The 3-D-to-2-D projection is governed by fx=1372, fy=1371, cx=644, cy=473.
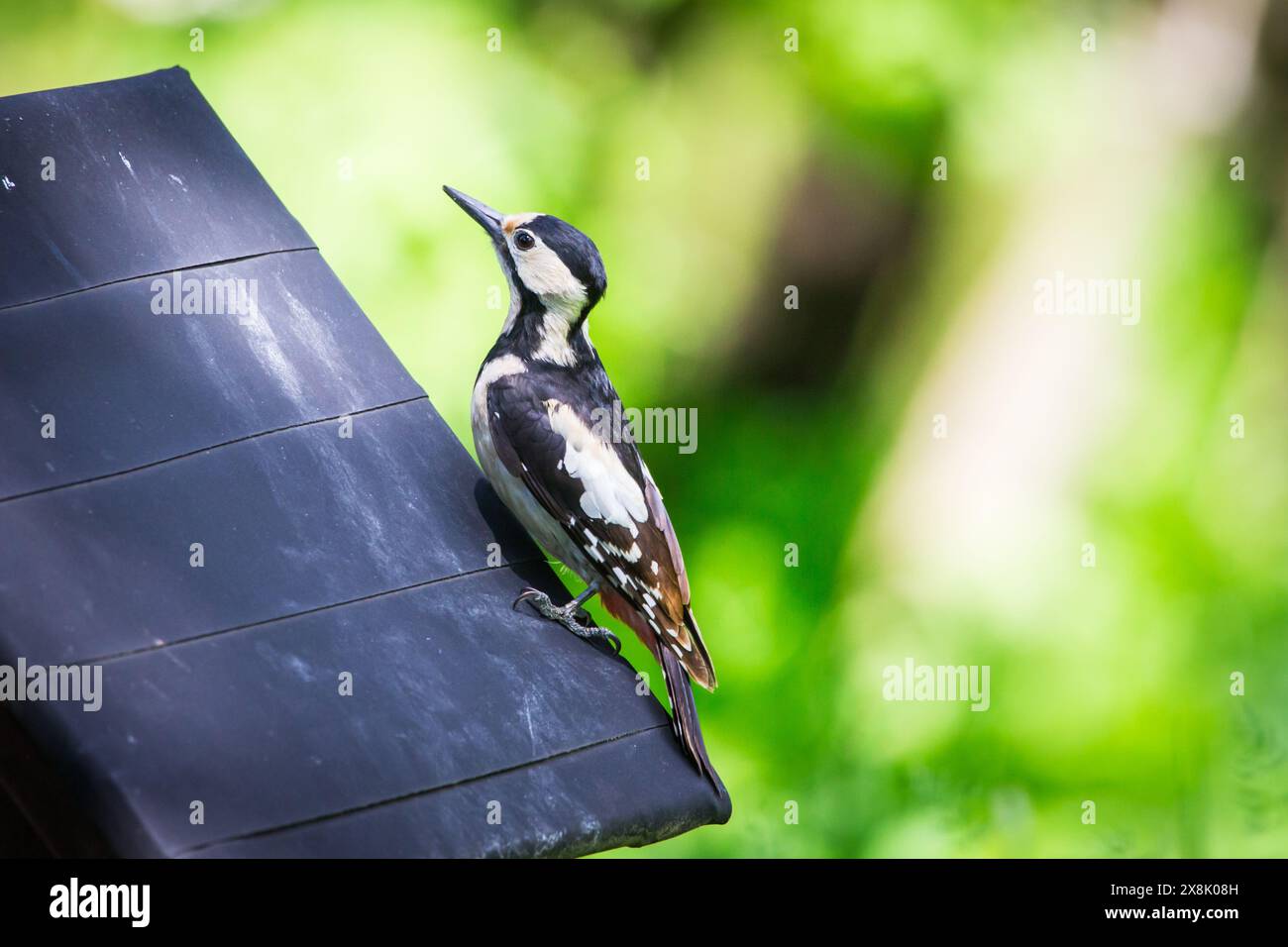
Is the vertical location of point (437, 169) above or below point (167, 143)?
above

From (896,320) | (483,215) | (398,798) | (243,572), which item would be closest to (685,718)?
(398,798)

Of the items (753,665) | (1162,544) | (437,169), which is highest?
(437,169)

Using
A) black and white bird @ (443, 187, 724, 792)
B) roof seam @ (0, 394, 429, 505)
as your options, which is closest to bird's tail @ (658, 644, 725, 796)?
black and white bird @ (443, 187, 724, 792)

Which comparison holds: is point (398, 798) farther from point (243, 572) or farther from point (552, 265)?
point (552, 265)

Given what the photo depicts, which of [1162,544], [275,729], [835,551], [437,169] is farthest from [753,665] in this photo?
[275,729]

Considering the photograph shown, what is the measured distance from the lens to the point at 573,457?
12.5ft

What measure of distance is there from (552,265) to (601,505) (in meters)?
0.80

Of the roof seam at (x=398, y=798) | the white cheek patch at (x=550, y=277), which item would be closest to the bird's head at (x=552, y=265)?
the white cheek patch at (x=550, y=277)

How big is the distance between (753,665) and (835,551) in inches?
37.6

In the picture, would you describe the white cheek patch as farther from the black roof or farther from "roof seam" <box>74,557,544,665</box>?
"roof seam" <box>74,557,544,665</box>
